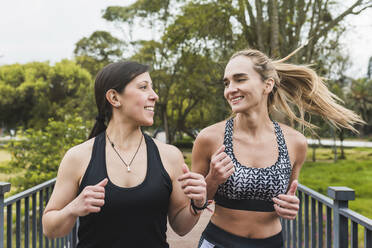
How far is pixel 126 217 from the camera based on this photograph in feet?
5.12

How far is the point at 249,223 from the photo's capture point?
6.73ft

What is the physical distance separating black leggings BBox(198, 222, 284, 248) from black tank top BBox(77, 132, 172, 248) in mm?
557

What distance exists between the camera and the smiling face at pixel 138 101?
5.58 feet

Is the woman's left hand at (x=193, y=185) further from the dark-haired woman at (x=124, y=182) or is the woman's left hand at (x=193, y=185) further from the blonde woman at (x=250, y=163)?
the blonde woman at (x=250, y=163)

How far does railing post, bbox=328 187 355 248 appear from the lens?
2.10 metres

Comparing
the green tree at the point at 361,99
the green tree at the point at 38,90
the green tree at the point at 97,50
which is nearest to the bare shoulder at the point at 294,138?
the green tree at the point at 97,50

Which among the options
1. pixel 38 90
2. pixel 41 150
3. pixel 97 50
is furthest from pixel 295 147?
pixel 38 90

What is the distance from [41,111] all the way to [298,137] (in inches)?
1311

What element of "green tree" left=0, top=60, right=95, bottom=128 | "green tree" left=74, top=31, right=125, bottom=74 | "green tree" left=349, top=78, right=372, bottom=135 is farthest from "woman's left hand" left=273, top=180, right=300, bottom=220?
"green tree" left=349, top=78, right=372, bottom=135

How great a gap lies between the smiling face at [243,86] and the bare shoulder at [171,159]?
1.79 ft

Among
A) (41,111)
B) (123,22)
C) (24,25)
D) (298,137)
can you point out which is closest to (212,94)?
(123,22)

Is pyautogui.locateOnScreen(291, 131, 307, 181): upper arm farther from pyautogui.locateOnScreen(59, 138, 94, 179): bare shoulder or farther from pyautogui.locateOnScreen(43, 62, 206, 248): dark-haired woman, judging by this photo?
pyautogui.locateOnScreen(59, 138, 94, 179): bare shoulder

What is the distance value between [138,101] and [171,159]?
0.34 m

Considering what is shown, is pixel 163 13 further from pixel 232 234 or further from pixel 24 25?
pixel 24 25
